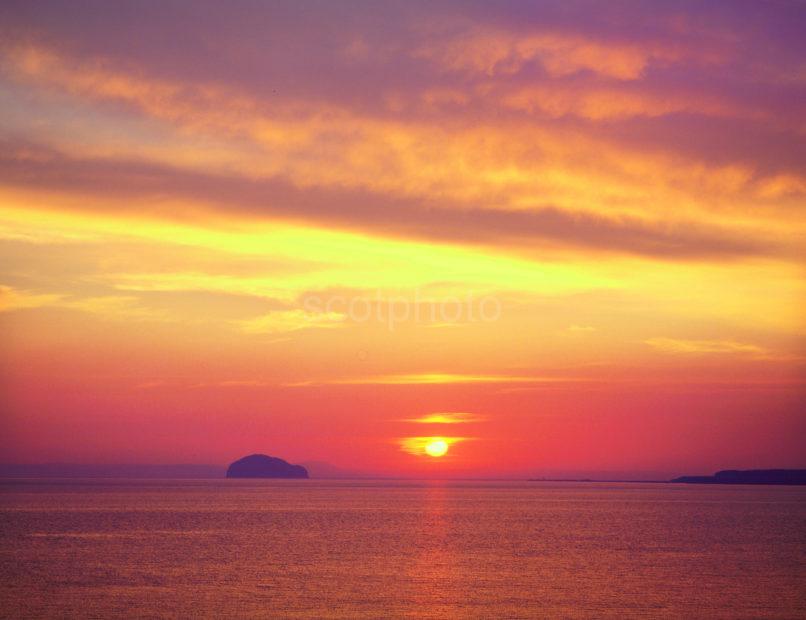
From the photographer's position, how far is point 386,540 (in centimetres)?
9112

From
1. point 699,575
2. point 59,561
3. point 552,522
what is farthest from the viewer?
point 552,522

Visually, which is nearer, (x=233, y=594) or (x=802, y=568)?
(x=233, y=594)

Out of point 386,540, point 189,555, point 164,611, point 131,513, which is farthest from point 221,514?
point 164,611

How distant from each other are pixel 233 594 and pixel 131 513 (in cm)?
10187

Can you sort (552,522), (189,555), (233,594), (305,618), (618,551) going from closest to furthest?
1. (305,618)
2. (233,594)
3. (189,555)
4. (618,551)
5. (552,522)

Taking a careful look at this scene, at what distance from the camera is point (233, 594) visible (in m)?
52.2

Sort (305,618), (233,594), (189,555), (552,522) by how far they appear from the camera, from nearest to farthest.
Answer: (305,618), (233,594), (189,555), (552,522)

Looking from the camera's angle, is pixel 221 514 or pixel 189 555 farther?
pixel 221 514

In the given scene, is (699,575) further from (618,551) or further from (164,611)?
(164,611)

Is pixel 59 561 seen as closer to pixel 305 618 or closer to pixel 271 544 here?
pixel 271 544

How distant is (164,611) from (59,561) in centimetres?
2626

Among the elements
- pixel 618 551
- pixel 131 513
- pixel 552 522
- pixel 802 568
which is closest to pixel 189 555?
pixel 618 551

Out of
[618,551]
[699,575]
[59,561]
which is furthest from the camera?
[618,551]

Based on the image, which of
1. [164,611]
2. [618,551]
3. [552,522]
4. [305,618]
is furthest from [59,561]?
[552,522]
